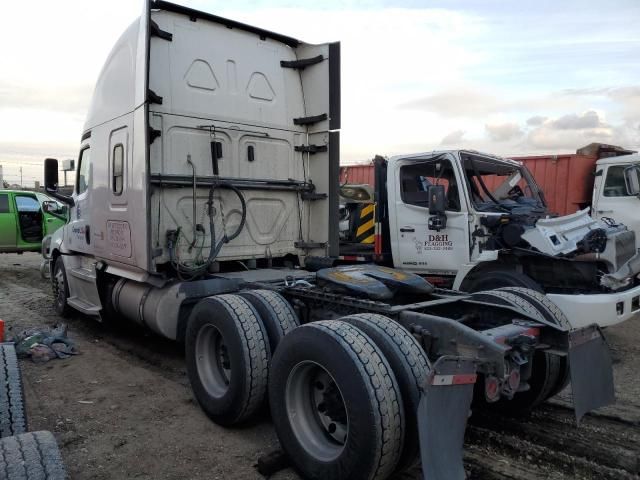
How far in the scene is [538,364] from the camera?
3859mm

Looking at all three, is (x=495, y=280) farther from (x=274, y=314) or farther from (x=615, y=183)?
(x=615, y=183)

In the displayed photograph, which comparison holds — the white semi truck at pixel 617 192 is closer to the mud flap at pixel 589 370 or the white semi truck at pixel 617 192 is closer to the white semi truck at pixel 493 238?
the white semi truck at pixel 493 238

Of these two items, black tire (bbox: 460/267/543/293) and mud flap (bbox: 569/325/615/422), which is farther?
black tire (bbox: 460/267/543/293)

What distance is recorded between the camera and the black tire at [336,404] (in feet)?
8.99

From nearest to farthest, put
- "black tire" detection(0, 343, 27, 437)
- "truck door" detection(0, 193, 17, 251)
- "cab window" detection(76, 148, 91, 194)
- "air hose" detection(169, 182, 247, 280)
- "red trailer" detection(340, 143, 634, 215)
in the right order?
"black tire" detection(0, 343, 27, 437) < "air hose" detection(169, 182, 247, 280) < "cab window" detection(76, 148, 91, 194) < "red trailer" detection(340, 143, 634, 215) < "truck door" detection(0, 193, 17, 251)

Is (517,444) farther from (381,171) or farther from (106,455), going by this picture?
(381,171)

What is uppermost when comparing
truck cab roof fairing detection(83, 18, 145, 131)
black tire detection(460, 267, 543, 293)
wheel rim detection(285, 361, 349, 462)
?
truck cab roof fairing detection(83, 18, 145, 131)

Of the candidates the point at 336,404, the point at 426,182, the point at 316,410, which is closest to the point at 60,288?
the point at 426,182

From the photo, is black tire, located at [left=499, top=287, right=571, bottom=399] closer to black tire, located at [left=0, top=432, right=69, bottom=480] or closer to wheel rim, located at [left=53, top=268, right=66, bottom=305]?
black tire, located at [left=0, top=432, right=69, bottom=480]

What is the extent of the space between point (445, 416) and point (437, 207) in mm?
4173

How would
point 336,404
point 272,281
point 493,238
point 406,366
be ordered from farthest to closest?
point 493,238
point 272,281
point 336,404
point 406,366

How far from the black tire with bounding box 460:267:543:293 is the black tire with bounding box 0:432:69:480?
191 inches

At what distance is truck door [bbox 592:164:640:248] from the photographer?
8844mm

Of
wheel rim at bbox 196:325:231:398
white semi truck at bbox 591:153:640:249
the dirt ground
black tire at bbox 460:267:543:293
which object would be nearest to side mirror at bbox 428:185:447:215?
black tire at bbox 460:267:543:293
